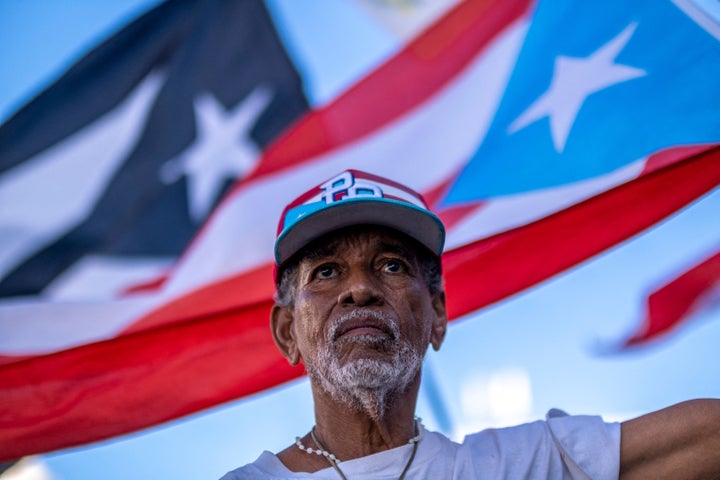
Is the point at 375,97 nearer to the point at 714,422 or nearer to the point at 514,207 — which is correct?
the point at 514,207

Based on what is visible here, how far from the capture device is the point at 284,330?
9.37 ft

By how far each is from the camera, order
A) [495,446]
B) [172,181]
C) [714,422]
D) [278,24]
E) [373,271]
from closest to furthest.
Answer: [714,422] → [495,446] → [373,271] → [172,181] → [278,24]

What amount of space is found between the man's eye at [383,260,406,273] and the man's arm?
0.90 metres

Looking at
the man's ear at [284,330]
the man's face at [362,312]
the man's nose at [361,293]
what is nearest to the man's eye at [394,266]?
the man's face at [362,312]

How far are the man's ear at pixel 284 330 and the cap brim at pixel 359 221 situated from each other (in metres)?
0.22

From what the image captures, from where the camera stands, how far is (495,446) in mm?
2436

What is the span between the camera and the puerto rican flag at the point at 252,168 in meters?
3.45

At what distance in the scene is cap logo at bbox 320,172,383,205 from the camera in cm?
269

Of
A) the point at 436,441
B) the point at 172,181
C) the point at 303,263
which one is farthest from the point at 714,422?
the point at 172,181

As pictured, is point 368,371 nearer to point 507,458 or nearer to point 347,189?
point 507,458

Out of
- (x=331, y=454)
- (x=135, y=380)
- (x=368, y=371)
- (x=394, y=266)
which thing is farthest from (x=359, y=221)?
(x=135, y=380)

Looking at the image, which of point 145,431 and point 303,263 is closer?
point 303,263

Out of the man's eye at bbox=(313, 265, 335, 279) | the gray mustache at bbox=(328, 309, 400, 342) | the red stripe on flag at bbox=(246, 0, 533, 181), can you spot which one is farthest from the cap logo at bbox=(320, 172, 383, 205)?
the red stripe on flag at bbox=(246, 0, 533, 181)

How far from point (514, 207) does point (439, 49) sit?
1.08 meters
